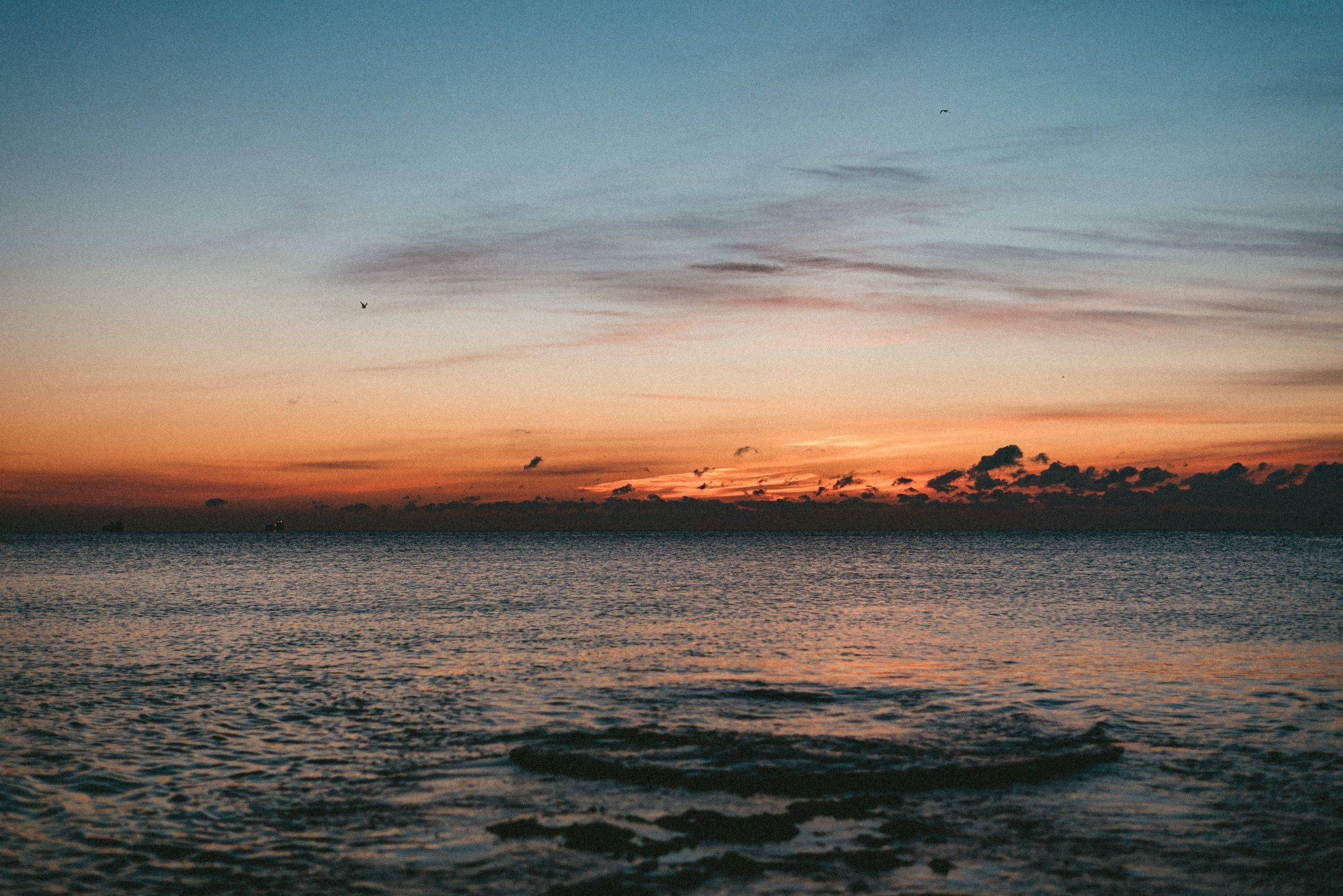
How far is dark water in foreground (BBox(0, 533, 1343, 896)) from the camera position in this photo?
16.0 metres

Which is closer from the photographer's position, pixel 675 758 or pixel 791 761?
pixel 791 761

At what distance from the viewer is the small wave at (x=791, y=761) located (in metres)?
20.8

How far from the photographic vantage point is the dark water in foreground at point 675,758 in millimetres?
15977

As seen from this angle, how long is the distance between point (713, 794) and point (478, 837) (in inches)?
200

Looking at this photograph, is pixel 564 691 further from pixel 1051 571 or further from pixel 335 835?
pixel 1051 571

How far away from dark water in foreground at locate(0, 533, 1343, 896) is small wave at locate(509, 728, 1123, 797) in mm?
121

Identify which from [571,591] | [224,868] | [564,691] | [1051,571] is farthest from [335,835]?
[1051,571]

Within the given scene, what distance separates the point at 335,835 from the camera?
697 inches

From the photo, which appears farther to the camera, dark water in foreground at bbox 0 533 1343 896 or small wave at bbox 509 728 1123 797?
small wave at bbox 509 728 1123 797

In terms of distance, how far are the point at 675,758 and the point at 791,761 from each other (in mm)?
2755

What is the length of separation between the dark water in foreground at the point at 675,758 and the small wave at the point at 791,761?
121 millimetres

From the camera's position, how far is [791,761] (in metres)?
22.5

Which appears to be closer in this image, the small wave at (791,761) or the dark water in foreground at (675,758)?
the dark water in foreground at (675,758)

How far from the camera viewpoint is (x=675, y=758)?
75.4ft
